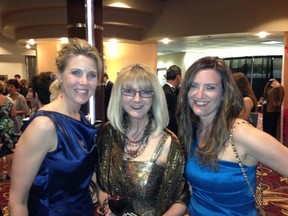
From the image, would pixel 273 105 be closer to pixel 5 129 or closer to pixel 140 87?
pixel 5 129

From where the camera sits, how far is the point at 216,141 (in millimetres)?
1635

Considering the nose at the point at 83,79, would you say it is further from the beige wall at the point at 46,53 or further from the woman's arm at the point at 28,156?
the beige wall at the point at 46,53

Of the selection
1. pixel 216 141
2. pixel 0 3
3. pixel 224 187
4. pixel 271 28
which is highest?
pixel 0 3

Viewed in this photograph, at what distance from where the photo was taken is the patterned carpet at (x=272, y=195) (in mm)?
3840

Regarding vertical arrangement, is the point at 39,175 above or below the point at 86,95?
below

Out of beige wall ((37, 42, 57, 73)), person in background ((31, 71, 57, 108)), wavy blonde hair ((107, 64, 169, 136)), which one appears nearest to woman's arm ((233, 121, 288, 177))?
wavy blonde hair ((107, 64, 169, 136))

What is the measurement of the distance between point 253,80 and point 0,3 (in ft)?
35.3

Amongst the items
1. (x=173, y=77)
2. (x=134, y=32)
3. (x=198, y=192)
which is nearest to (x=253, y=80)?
(x=134, y=32)

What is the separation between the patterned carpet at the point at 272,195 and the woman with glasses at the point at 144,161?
8.04 ft

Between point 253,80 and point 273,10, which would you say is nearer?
point 273,10

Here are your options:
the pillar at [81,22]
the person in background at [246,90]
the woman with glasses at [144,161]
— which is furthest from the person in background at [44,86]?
the person in background at [246,90]

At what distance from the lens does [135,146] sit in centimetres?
186

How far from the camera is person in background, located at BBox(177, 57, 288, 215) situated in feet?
5.21

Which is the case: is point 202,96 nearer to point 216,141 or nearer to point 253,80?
point 216,141
